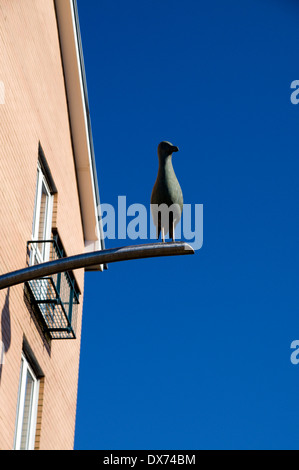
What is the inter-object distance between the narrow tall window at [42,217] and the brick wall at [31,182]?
0.24 meters

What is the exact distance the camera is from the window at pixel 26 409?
12.6m

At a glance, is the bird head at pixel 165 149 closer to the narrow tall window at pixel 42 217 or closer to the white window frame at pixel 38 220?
the white window frame at pixel 38 220

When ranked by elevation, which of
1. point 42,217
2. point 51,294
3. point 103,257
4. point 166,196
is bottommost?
point 103,257

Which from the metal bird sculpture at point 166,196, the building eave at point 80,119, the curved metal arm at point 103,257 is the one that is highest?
the building eave at point 80,119

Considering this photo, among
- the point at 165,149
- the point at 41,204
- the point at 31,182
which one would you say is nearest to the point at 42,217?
the point at 41,204

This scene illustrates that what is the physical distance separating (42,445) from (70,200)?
5.20 m

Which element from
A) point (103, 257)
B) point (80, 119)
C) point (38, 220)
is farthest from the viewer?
point (80, 119)

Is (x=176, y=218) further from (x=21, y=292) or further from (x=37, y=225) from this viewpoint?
(x=37, y=225)

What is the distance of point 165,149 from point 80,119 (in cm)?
834

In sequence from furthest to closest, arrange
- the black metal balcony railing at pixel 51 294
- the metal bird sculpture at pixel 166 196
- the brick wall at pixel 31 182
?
the black metal balcony railing at pixel 51 294 < the brick wall at pixel 31 182 < the metal bird sculpture at pixel 166 196

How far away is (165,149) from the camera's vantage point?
349 inches

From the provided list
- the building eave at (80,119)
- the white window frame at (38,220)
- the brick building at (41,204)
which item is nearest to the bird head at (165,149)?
the brick building at (41,204)

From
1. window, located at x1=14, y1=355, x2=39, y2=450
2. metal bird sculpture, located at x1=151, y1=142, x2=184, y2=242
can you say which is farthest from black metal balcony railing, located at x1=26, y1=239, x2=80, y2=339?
metal bird sculpture, located at x1=151, y1=142, x2=184, y2=242

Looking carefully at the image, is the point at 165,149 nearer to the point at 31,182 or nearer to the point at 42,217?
the point at 31,182
